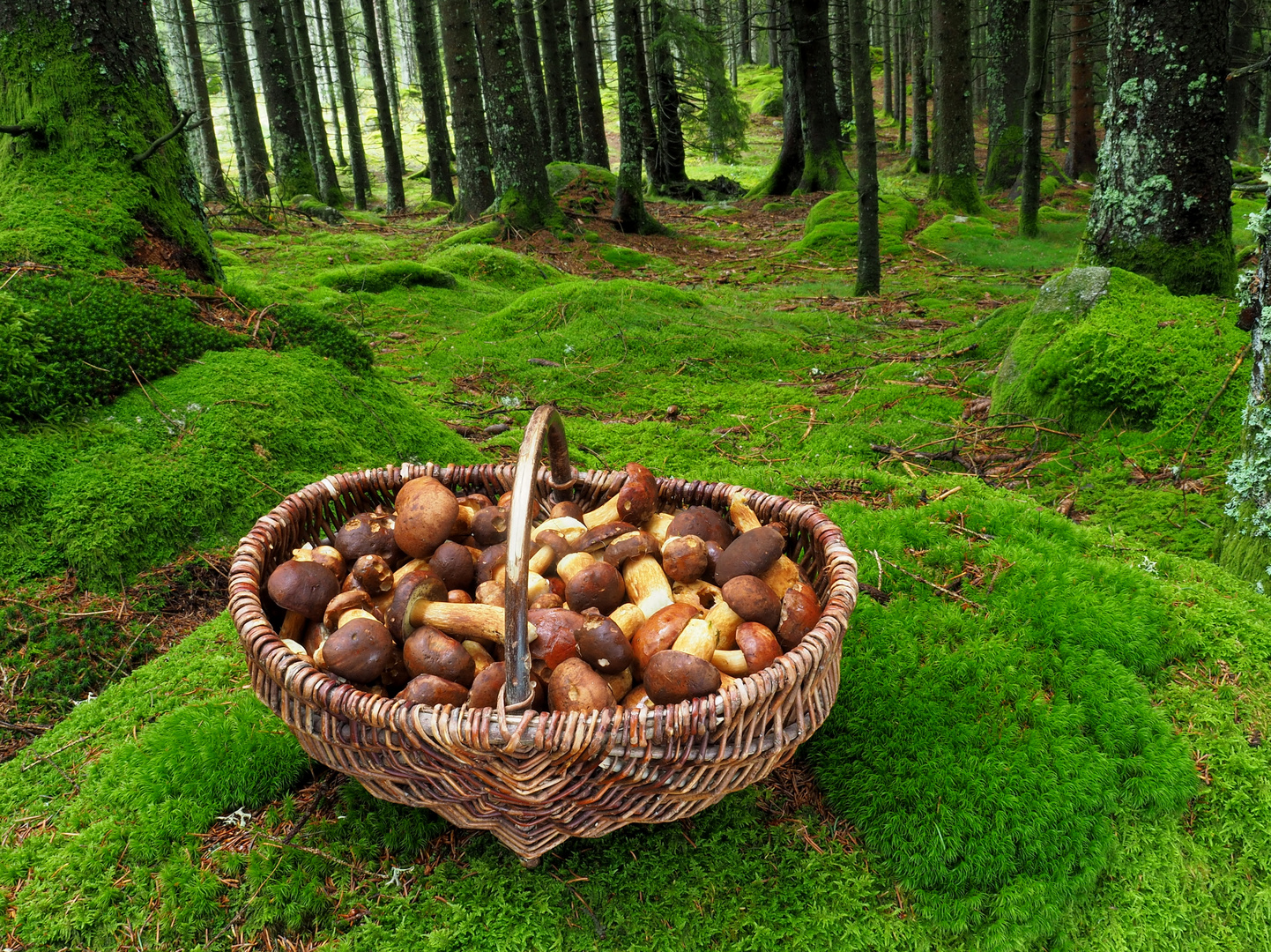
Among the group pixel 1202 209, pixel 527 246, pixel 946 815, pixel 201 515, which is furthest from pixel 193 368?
pixel 527 246

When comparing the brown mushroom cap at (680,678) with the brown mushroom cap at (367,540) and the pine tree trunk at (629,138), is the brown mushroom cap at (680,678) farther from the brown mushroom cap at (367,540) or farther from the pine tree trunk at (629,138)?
the pine tree trunk at (629,138)

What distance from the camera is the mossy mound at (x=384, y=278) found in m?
7.61

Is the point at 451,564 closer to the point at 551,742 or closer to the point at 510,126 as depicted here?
the point at 551,742

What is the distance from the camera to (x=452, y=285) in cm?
786

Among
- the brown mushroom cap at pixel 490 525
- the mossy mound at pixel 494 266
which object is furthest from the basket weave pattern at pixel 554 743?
the mossy mound at pixel 494 266

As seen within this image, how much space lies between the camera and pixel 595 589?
6.60 feet

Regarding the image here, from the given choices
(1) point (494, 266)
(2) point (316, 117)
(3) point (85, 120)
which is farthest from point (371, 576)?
(2) point (316, 117)

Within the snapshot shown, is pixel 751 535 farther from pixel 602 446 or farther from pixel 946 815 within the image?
pixel 602 446

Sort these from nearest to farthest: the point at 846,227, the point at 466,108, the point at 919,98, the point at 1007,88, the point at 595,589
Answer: the point at 595,589, the point at 466,108, the point at 846,227, the point at 1007,88, the point at 919,98

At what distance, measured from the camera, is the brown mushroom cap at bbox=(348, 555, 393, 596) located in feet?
7.16

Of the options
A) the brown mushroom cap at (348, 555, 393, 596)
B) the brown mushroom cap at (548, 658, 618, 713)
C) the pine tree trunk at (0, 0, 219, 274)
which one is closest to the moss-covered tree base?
the brown mushroom cap at (548, 658, 618, 713)

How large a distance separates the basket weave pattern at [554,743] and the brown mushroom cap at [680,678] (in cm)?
11

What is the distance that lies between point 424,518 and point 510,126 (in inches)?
351

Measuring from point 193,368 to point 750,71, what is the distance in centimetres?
4405
